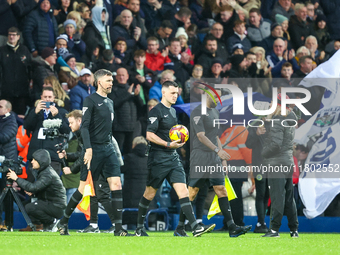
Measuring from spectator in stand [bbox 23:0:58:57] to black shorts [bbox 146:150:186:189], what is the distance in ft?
17.8

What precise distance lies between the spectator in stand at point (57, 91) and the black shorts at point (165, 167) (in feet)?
11.9

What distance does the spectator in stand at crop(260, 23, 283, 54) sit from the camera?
17031mm

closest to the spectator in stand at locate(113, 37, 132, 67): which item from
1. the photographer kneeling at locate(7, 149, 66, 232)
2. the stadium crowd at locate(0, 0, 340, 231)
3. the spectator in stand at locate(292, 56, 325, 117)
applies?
the stadium crowd at locate(0, 0, 340, 231)

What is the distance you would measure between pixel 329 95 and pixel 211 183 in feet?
18.0

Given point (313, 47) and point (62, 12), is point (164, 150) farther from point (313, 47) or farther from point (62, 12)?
point (313, 47)

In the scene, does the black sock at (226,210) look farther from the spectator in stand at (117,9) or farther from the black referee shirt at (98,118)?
the spectator in stand at (117,9)

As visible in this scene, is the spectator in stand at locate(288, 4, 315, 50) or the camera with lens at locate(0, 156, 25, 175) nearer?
the camera with lens at locate(0, 156, 25, 175)

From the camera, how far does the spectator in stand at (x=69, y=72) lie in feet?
42.0

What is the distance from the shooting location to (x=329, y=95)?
44.9 ft

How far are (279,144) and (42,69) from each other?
5420mm

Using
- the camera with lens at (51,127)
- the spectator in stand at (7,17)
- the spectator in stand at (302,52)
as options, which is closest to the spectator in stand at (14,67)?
the spectator in stand at (7,17)

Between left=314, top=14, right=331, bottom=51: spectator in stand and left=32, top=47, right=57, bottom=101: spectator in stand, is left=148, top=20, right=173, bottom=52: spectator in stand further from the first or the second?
left=314, top=14, right=331, bottom=51: spectator in stand

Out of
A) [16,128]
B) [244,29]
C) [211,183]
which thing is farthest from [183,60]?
[211,183]

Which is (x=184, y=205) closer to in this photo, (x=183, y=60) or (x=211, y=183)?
(x=211, y=183)
